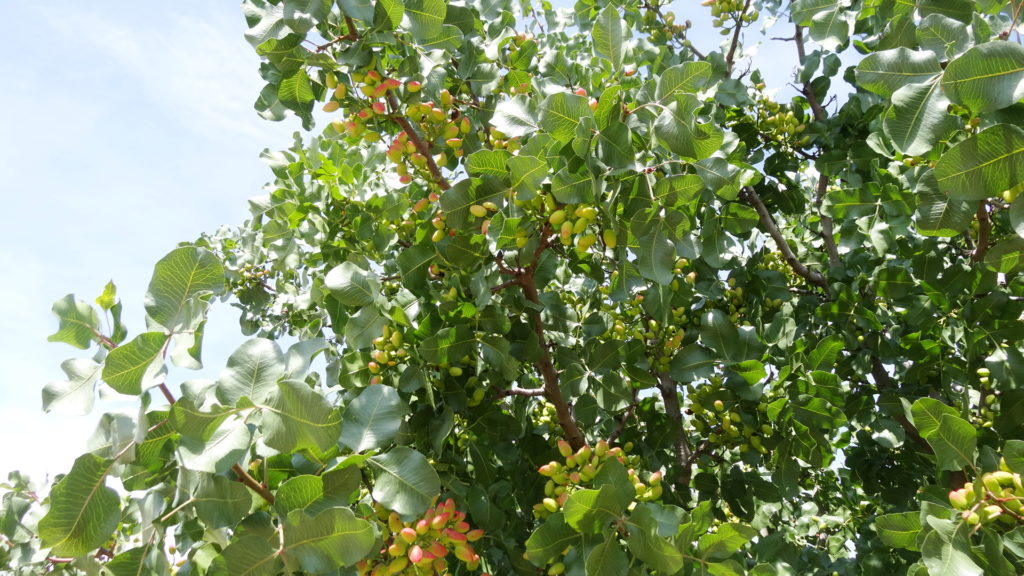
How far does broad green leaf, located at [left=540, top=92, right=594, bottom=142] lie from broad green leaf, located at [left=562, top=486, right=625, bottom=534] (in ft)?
2.13

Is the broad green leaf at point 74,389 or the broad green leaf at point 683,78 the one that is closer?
the broad green leaf at point 74,389

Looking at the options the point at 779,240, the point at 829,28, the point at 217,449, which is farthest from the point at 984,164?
the point at 779,240

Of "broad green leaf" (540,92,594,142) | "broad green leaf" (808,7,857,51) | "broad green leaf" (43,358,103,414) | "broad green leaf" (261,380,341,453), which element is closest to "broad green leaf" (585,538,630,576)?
"broad green leaf" (261,380,341,453)

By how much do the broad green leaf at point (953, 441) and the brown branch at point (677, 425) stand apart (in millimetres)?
941

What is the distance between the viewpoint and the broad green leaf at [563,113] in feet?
4.08

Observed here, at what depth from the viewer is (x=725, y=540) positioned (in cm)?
134

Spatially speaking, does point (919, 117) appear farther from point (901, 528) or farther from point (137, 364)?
point (137, 364)

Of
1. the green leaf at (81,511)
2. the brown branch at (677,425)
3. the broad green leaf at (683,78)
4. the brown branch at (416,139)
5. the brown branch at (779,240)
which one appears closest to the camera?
the green leaf at (81,511)

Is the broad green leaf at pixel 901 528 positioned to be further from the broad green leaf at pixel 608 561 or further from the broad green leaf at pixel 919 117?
the broad green leaf at pixel 919 117

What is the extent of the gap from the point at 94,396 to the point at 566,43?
1955 mm

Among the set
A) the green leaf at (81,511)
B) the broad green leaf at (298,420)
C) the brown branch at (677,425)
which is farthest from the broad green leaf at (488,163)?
the brown branch at (677,425)

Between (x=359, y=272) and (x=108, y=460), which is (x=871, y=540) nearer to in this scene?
(x=359, y=272)

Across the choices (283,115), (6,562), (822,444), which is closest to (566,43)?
(283,115)

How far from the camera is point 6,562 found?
208 cm
